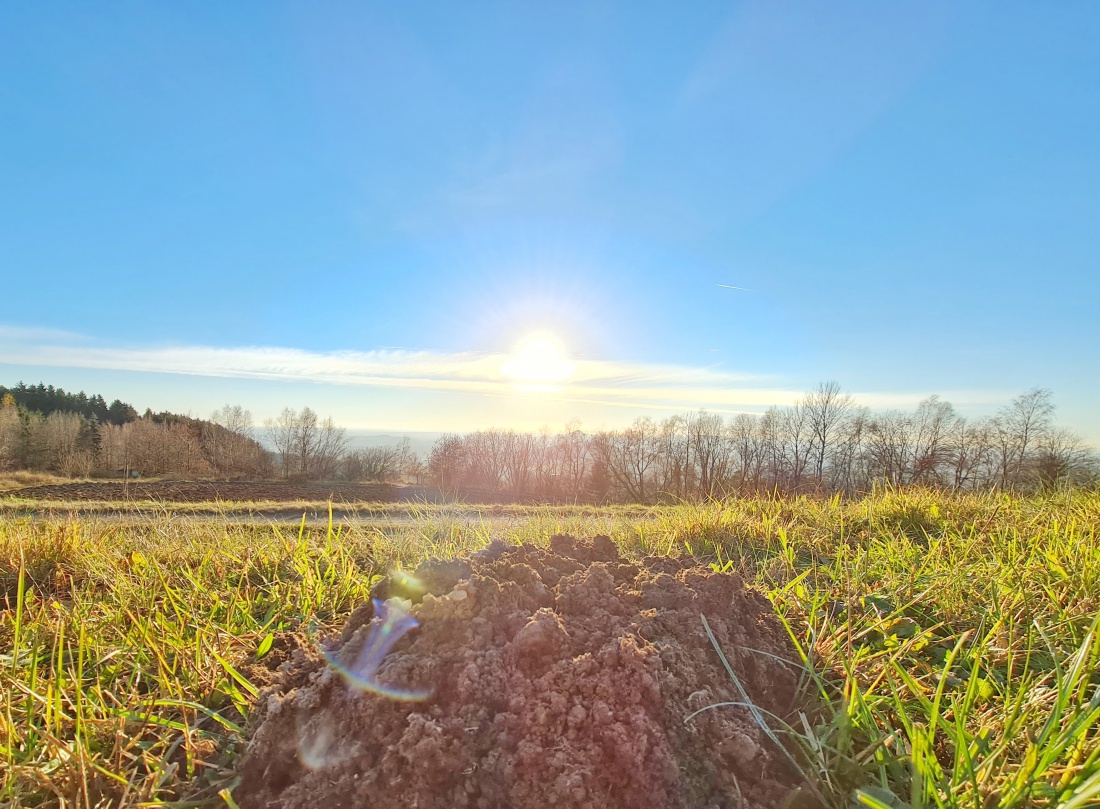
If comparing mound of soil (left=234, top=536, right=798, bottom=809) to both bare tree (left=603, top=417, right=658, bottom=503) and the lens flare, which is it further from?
bare tree (left=603, top=417, right=658, bottom=503)

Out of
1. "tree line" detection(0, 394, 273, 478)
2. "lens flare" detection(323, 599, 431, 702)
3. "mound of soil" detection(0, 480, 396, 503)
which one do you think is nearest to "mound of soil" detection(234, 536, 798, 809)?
"lens flare" detection(323, 599, 431, 702)

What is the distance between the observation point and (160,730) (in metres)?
1.52

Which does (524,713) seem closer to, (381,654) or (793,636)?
(381,654)

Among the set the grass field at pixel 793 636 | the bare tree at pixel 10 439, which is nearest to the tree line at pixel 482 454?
the bare tree at pixel 10 439

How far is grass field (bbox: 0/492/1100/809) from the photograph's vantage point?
4.18ft

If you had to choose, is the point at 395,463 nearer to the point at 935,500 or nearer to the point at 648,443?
the point at 648,443

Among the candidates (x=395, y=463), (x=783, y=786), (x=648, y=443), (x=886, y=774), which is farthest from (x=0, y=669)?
(x=395, y=463)

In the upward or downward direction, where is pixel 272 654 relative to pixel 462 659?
downward

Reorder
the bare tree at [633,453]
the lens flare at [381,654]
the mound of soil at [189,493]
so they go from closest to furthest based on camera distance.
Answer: the lens flare at [381,654]
the mound of soil at [189,493]
the bare tree at [633,453]

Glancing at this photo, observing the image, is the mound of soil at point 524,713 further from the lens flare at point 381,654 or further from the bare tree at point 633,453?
the bare tree at point 633,453

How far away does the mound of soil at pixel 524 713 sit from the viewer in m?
1.17

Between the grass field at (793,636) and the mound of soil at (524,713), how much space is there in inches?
5.9

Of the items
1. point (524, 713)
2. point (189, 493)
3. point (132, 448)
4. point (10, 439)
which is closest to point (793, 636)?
point (524, 713)

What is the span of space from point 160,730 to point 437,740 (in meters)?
0.92
